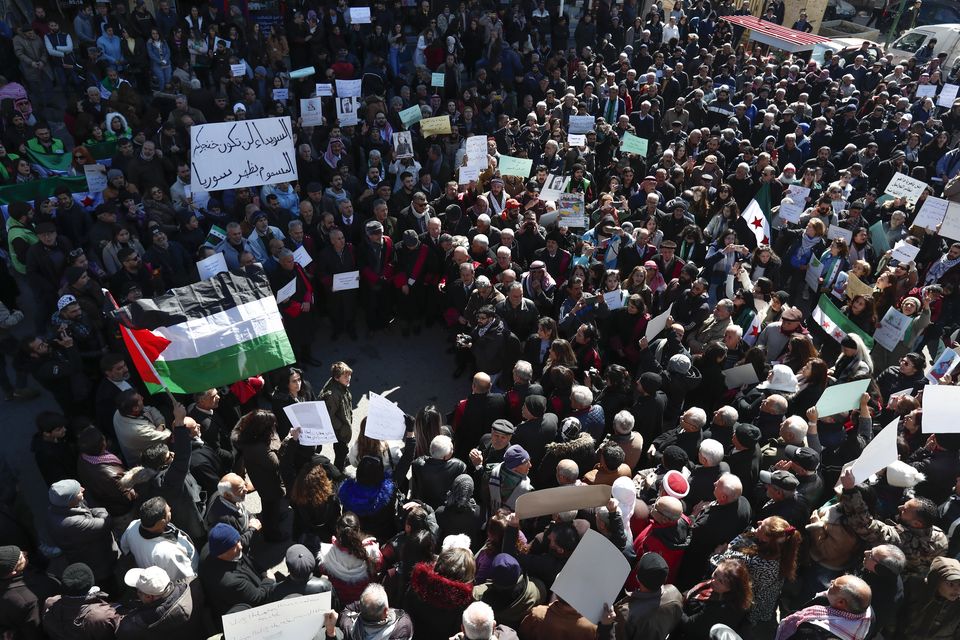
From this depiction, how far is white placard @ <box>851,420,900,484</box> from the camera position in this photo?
493 centimetres

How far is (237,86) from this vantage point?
1231 centimetres

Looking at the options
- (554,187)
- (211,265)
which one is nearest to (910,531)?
(554,187)

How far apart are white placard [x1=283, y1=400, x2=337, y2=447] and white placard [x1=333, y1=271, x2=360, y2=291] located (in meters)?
3.51

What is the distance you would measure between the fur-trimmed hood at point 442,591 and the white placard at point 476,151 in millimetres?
7852

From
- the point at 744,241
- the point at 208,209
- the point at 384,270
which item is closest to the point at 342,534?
the point at 384,270

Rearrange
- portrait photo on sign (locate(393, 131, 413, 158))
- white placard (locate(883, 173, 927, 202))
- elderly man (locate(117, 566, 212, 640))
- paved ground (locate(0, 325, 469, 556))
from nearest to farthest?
elderly man (locate(117, 566, 212, 640)), paved ground (locate(0, 325, 469, 556)), white placard (locate(883, 173, 927, 202)), portrait photo on sign (locate(393, 131, 413, 158))

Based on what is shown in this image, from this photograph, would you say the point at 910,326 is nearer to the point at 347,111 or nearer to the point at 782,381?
the point at 782,381

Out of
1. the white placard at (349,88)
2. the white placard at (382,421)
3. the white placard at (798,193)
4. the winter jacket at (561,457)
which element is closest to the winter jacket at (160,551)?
the white placard at (382,421)

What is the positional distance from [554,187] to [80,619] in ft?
27.5

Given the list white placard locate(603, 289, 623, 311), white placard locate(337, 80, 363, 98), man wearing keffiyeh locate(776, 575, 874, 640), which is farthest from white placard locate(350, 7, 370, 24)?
man wearing keffiyeh locate(776, 575, 874, 640)

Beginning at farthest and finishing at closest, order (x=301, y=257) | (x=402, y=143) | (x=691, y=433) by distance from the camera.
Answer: (x=402, y=143), (x=301, y=257), (x=691, y=433)

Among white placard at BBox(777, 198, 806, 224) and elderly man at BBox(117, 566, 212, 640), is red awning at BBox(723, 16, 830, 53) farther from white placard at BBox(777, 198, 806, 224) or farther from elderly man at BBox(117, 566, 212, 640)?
elderly man at BBox(117, 566, 212, 640)

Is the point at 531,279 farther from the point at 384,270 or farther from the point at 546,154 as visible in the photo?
the point at 546,154

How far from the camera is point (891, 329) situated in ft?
27.1
